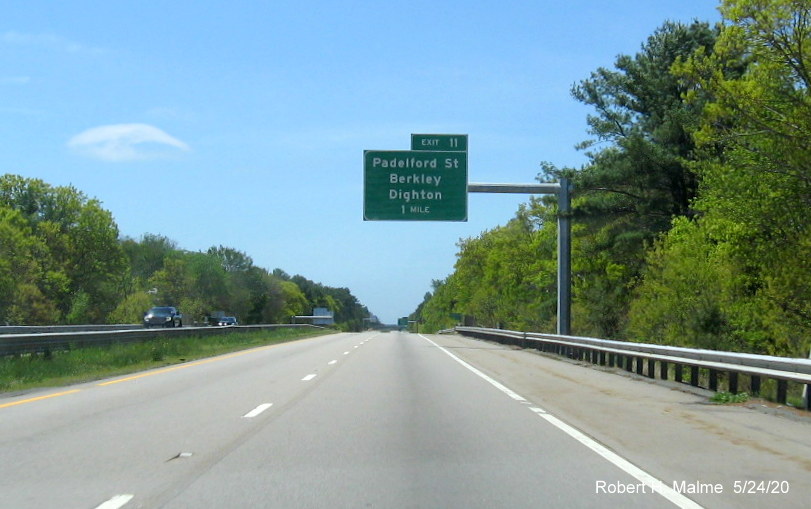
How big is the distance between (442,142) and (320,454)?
2644 cm

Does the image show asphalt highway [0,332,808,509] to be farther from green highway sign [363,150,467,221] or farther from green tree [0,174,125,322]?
green tree [0,174,125,322]

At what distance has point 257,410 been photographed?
14.0 meters

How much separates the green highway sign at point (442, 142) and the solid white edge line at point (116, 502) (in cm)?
2839

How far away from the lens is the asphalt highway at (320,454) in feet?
24.9

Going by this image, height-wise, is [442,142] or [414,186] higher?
[442,142]

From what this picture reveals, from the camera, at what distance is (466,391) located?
17859mm

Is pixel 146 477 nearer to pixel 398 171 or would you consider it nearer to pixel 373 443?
pixel 373 443

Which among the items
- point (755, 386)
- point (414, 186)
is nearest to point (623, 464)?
point (755, 386)

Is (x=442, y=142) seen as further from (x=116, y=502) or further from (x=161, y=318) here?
(x=161, y=318)

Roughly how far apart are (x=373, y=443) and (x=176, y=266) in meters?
107

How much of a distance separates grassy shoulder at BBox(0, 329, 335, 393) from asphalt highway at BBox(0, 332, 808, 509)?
3233 millimetres

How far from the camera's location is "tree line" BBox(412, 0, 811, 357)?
1084 inches

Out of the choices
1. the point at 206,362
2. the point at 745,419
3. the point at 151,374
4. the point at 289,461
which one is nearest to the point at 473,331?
the point at 206,362

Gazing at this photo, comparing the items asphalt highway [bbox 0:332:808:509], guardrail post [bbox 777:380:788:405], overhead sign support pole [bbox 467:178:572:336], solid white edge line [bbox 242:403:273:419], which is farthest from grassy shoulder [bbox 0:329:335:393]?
guardrail post [bbox 777:380:788:405]
